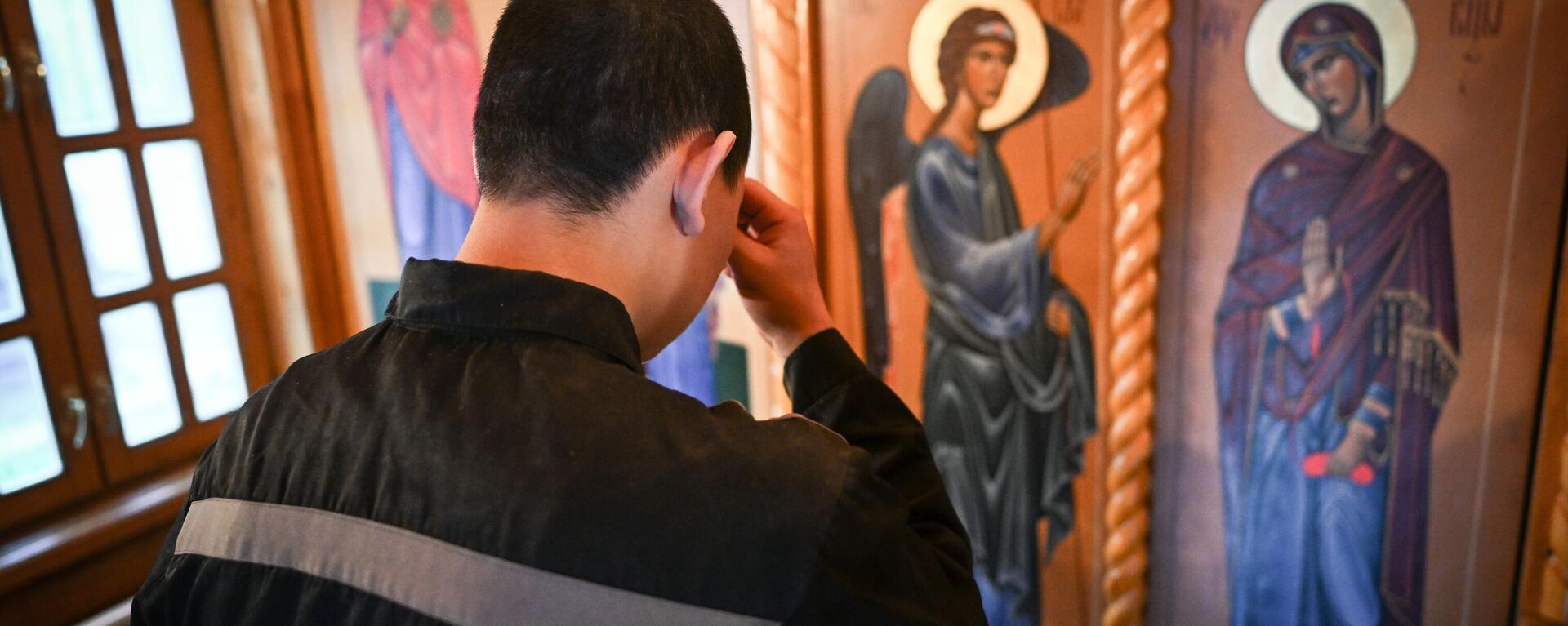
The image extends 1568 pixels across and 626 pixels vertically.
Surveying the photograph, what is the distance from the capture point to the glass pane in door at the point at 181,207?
2.36 m

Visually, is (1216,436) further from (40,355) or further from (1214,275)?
(40,355)

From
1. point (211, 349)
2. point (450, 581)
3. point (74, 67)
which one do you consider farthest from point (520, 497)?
point (211, 349)

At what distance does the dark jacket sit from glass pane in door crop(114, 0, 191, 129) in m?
1.78

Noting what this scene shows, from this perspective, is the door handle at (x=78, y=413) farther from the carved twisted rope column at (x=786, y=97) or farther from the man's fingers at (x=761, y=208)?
the man's fingers at (x=761, y=208)

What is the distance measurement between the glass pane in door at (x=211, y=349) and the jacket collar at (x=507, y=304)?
187 cm

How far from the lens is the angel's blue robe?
174 cm

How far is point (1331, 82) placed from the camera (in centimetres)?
145

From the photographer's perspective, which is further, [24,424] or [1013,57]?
[24,424]

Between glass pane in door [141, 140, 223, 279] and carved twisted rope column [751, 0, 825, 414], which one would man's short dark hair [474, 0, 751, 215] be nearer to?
carved twisted rope column [751, 0, 825, 414]

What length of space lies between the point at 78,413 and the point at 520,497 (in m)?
1.89

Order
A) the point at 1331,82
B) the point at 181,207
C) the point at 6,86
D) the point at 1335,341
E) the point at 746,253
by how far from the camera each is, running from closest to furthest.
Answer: the point at 746,253
the point at 1331,82
the point at 1335,341
the point at 6,86
the point at 181,207

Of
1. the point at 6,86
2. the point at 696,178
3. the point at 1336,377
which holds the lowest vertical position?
the point at 1336,377

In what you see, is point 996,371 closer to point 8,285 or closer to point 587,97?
point 587,97

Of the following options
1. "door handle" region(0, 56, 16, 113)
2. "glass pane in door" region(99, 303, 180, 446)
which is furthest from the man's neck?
"glass pane in door" region(99, 303, 180, 446)
